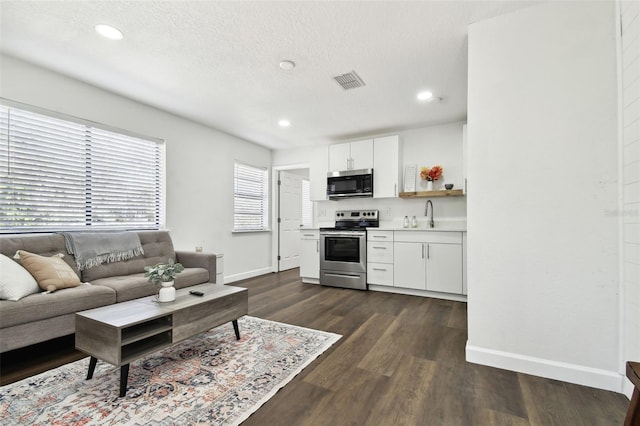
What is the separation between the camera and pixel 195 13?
204cm

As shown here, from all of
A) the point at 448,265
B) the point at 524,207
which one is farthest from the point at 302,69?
the point at 448,265

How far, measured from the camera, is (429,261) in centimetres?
393

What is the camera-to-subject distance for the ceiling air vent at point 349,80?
294cm

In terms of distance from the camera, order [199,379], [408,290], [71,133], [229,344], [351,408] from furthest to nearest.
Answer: [408,290]
[71,133]
[229,344]
[199,379]
[351,408]

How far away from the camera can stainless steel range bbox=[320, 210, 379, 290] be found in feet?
14.5

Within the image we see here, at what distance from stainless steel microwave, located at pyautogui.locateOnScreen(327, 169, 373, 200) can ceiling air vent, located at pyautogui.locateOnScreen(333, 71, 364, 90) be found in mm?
1665

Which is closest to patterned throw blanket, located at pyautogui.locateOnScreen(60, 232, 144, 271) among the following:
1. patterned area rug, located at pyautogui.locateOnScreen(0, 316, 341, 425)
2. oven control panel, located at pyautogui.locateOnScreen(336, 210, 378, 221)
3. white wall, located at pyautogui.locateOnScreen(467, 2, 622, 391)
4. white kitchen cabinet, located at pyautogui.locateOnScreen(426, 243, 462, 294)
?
patterned area rug, located at pyautogui.locateOnScreen(0, 316, 341, 425)

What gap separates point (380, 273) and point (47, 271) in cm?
365

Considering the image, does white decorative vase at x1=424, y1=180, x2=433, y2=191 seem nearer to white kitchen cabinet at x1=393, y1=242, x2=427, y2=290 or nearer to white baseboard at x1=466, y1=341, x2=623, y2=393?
white kitchen cabinet at x1=393, y1=242, x2=427, y2=290

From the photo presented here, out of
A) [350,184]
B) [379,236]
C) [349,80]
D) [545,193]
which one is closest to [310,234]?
[350,184]

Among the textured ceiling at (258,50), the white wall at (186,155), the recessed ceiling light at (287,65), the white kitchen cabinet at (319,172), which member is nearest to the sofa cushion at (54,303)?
the white wall at (186,155)

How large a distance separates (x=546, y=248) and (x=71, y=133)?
4366 mm

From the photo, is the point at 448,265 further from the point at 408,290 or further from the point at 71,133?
the point at 71,133

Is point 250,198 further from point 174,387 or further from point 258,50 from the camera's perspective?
point 174,387
